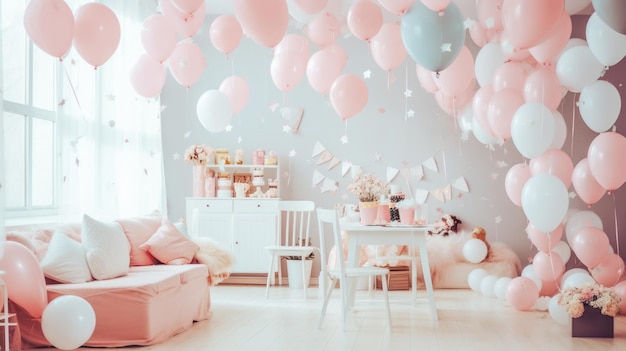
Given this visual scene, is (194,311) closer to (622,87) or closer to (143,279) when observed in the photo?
(143,279)

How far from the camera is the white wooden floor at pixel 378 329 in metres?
4.16

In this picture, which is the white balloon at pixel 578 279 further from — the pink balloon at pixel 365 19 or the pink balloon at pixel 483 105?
the pink balloon at pixel 365 19

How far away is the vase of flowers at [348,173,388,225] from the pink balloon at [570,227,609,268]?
141cm

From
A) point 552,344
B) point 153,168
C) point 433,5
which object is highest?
point 433,5

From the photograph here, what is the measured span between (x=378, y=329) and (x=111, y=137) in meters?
2.66

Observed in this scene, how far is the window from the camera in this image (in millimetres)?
4477

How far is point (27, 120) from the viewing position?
16.4ft

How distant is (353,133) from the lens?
7.48m

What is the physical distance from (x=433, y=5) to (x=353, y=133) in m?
3.35

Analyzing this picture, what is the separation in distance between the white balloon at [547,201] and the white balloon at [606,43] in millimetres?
807

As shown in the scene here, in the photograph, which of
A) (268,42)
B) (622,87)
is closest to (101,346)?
(268,42)

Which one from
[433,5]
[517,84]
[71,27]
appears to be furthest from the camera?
[517,84]

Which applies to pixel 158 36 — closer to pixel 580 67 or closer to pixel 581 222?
pixel 580 67

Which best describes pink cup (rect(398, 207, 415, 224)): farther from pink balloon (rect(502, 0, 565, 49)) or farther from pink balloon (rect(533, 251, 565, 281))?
pink balloon (rect(502, 0, 565, 49))
